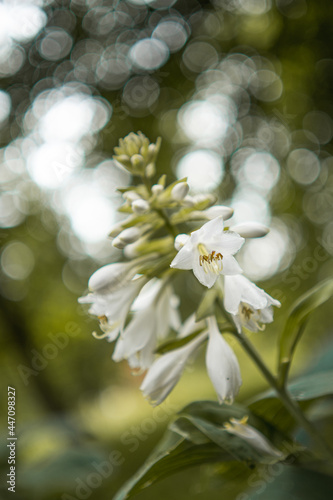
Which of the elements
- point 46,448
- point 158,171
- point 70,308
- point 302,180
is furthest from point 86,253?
point 46,448

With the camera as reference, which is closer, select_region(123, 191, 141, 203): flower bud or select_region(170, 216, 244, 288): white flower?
select_region(170, 216, 244, 288): white flower

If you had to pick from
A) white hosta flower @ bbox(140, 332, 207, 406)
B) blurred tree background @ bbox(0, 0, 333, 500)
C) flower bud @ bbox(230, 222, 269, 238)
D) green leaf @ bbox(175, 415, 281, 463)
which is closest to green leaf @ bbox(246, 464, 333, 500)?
green leaf @ bbox(175, 415, 281, 463)

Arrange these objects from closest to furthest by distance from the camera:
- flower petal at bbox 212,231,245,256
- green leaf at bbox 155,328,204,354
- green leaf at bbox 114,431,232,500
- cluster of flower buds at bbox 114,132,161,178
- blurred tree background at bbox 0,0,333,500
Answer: green leaf at bbox 114,431,232,500 → flower petal at bbox 212,231,245,256 → green leaf at bbox 155,328,204,354 → cluster of flower buds at bbox 114,132,161,178 → blurred tree background at bbox 0,0,333,500

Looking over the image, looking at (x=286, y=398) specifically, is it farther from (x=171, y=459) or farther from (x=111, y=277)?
(x=111, y=277)

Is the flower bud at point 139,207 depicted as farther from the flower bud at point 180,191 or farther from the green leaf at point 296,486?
the green leaf at point 296,486

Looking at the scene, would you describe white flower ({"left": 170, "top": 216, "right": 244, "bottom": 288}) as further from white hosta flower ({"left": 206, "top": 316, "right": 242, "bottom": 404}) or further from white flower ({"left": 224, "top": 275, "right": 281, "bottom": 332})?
white hosta flower ({"left": 206, "top": 316, "right": 242, "bottom": 404})

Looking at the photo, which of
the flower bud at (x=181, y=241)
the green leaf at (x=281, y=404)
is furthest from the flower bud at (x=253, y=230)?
the green leaf at (x=281, y=404)
